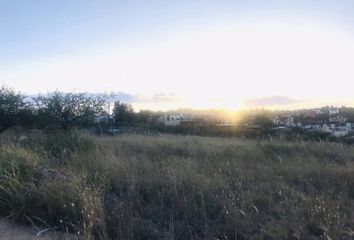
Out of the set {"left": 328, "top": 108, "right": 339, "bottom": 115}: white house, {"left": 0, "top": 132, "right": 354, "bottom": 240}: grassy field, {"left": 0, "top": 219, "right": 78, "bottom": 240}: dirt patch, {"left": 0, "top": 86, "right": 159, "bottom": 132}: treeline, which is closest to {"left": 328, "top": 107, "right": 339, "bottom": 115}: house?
{"left": 328, "top": 108, "right": 339, "bottom": 115}: white house

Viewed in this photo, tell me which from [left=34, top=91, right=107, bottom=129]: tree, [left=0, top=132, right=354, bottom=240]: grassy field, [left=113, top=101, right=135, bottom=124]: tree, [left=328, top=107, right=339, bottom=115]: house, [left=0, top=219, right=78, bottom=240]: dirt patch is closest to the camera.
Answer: [left=0, top=219, right=78, bottom=240]: dirt patch

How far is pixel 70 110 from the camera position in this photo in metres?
19.1

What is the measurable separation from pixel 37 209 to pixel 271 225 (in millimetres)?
2938

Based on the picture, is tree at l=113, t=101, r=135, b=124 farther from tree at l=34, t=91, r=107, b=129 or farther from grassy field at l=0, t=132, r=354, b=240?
grassy field at l=0, t=132, r=354, b=240

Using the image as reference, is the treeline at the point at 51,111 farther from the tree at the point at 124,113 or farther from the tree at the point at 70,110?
the tree at the point at 124,113

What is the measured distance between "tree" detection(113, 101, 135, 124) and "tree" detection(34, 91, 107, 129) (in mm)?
21283

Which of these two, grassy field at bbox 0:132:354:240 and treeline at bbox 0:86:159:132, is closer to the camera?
grassy field at bbox 0:132:354:240

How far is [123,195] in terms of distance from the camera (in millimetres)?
6039

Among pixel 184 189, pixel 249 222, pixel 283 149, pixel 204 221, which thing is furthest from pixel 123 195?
pixel 283 149

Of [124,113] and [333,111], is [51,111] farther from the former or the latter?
[124,113]

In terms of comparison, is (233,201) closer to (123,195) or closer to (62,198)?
(123,195)

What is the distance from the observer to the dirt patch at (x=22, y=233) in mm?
4707

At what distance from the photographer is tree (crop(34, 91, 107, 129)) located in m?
19.1

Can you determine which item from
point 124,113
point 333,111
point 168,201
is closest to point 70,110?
point 168,201
